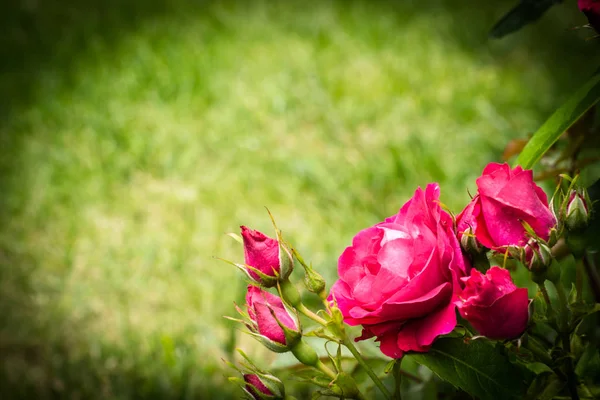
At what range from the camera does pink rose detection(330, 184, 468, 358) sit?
503 millimetres

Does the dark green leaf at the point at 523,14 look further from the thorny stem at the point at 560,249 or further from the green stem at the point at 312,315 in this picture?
the green stem at the point at 312,315

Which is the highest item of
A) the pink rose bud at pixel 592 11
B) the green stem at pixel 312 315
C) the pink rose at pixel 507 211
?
the pink rose bud at pixel 592 11

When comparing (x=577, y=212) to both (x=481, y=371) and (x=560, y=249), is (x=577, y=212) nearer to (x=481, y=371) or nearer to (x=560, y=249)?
(x=481, y=371)

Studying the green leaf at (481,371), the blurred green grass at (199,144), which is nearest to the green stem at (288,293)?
the green leaf at (481,371)

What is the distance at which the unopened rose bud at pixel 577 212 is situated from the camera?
492 millimetres

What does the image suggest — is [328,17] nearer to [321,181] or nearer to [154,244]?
[321,181]

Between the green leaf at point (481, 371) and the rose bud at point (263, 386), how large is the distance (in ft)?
0.36

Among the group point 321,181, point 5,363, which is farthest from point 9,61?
point 5,363

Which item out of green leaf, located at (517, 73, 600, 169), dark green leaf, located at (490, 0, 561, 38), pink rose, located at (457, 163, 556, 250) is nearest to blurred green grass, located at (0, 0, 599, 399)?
dark green leaf, located at (490, 0, 561, 38)

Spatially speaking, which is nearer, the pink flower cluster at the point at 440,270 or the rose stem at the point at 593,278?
the pink flower cluster at the point at 440,270

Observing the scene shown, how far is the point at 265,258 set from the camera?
1.77 feet

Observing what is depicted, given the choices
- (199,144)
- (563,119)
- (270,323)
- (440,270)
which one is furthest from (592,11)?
(199,144)

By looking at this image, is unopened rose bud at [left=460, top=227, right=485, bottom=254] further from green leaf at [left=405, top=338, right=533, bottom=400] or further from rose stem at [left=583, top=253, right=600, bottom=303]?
rose stem at [left=583, top=253, right=600, bottom=303]

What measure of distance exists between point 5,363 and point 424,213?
1.11m
